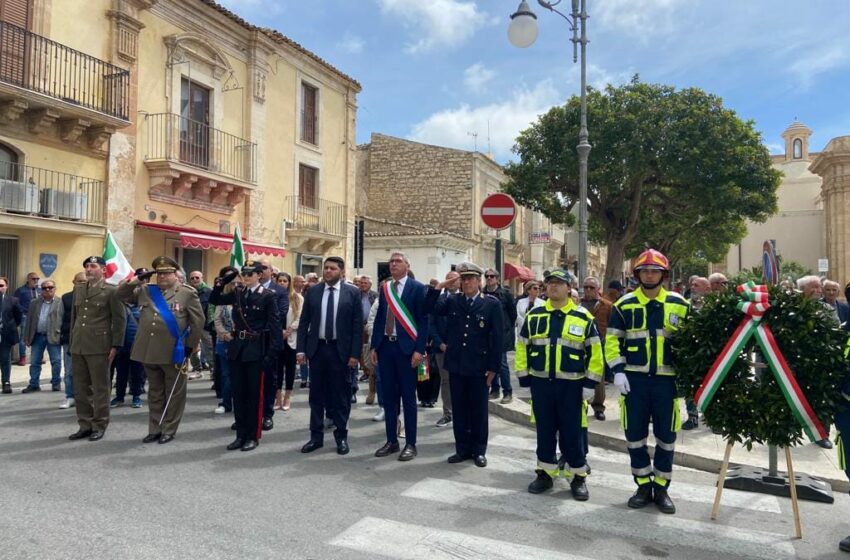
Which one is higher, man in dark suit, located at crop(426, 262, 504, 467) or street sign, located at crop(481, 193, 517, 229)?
street sign, located at crop(481, 193, 517, 229)

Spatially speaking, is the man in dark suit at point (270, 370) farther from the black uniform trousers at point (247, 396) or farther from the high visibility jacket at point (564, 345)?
the high visibility jacket at point (564, 345)

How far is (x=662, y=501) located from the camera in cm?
476

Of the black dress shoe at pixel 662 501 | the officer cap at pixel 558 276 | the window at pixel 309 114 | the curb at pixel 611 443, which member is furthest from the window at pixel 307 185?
the black dress shoe at pixel 662 501

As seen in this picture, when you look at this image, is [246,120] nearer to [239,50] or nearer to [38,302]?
[239,50]

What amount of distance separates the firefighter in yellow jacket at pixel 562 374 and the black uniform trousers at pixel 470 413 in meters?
0.82

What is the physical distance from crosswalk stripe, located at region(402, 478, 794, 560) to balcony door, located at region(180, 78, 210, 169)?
14.4m

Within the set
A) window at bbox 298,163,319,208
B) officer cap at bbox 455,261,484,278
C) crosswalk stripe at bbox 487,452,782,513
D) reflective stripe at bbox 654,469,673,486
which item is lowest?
crosswalk stripe at bbox 487,452,782,513

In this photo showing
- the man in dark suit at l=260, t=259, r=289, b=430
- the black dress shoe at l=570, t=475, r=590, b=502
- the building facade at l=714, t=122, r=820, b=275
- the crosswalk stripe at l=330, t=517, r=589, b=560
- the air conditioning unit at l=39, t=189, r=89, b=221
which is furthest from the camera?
the building facade at l=714, t=122, r=820, b=275

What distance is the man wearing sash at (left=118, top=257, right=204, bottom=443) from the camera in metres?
6.45

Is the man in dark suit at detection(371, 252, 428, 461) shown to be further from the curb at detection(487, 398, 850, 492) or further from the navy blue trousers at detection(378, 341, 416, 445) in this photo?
the curb at detection(487, 398, 850, 492)

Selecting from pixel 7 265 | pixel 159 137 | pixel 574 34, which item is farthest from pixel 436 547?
pixel 159 137

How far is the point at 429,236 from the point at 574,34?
621 inches

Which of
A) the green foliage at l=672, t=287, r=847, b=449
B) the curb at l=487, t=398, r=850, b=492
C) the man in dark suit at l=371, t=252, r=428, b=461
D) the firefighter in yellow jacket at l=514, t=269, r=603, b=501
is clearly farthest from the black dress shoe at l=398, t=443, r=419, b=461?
the green foliage at l=672, t=287, r=847, b=449

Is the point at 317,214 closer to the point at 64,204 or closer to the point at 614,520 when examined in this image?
the point at 64,204
